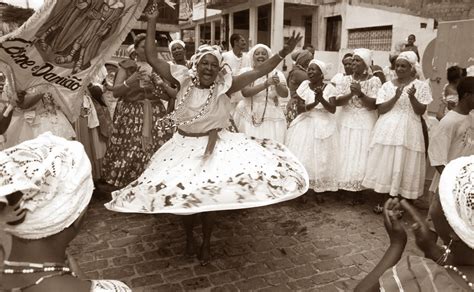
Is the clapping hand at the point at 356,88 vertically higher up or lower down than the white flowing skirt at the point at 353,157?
higher up

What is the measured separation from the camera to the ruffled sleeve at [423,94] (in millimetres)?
5469

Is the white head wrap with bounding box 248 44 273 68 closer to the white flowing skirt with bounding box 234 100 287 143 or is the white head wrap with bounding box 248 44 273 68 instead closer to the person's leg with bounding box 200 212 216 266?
the white flowing skirt with bounding box 234 100 287 143

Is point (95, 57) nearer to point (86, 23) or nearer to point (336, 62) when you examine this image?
point (86, 23)

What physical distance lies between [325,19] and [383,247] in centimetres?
2000

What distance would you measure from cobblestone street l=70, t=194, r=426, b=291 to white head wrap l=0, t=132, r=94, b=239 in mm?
2377

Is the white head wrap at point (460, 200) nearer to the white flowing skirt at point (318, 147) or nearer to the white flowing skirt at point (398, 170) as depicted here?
the white flowing skirt at point (398, 170)

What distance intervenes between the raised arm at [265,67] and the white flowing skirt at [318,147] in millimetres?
1891

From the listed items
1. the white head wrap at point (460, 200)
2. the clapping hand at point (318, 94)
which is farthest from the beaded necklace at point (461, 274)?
the clapping hand at point (318, 94)

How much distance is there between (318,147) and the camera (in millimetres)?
6070

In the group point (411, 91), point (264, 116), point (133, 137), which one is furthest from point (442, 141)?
point (133, 137)

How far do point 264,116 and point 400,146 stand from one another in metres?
2.12

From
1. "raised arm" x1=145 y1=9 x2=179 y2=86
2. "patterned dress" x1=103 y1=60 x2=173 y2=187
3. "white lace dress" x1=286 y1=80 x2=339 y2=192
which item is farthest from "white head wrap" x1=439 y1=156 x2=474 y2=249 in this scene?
"patterned dress" x1=103 y1=60 x2=173 y2=187

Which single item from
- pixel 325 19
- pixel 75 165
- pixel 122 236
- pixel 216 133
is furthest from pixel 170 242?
pixel 325 19

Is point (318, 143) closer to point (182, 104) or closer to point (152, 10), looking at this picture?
point (182, 104)
